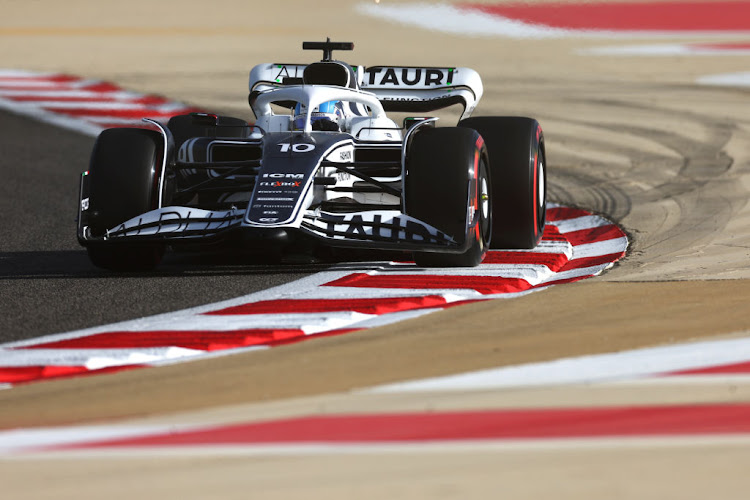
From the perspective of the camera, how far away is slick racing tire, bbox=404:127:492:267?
7586mm

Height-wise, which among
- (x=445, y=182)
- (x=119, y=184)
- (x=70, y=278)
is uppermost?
(x=445, y=182)

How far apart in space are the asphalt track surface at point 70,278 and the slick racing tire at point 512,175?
121cm

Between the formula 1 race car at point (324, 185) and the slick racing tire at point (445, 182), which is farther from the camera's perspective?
the slick racing tire at point (445, 182)

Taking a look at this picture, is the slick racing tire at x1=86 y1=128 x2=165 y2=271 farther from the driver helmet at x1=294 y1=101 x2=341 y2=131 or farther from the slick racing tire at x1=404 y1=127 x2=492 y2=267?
the slick racing tire at x1=404 y1=127 x2=492 y2=267

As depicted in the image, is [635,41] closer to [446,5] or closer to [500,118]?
[446,5]

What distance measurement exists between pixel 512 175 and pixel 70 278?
264cm

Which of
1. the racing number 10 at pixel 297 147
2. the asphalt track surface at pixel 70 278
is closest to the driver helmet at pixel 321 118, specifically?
the racing number 10 at pixel 297 147

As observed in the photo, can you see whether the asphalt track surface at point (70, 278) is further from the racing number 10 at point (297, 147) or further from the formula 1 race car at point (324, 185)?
the racing number 10 at point (297, 147)

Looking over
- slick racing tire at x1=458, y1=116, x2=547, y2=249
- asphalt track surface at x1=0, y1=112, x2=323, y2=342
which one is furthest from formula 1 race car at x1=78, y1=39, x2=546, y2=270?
asphalt track surface at x1=0, y1=112, x2=323, y2=342

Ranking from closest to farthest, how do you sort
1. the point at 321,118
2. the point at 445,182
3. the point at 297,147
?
1. the point at 445,182
2. the point at 297,147
3. the point at 321,118

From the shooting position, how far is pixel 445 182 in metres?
7.60

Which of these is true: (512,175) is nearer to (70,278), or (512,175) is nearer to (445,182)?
(445,182)

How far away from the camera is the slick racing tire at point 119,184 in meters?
7.78

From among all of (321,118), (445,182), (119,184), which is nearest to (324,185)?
(445,182)
